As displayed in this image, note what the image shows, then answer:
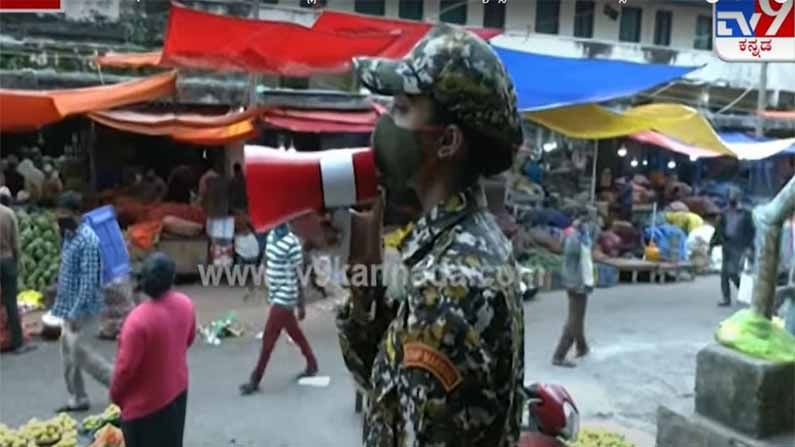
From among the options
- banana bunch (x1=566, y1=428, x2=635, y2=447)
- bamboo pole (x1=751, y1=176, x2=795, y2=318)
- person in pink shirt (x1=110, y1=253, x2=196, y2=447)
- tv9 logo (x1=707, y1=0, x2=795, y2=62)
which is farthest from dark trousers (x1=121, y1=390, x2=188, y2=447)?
tv9 logo (x1=707, y1=0, x2=795, y2=62)

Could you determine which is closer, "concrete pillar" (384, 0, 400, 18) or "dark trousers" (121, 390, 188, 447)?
"dark trousers" (121, 390, 188, 447)

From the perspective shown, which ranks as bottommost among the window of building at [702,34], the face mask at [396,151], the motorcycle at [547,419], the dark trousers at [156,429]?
the dark trousers at [156,429]

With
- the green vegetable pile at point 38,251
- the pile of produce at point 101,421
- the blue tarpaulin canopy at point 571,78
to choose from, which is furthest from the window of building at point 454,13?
the pile of produce at point 101,421

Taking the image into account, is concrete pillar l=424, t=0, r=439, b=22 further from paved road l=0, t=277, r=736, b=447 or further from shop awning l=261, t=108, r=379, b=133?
paved road l=0, t=277, r=736, b=447

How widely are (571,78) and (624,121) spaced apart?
1529mm

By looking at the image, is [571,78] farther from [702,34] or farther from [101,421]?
[702,34]

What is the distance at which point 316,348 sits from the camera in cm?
784

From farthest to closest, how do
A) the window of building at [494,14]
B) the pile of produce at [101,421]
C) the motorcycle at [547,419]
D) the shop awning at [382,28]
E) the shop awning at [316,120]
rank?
1. the window of building at [494,14]
2. the shop awning at [316,120]
3. the shop awning at [382,28]
4. the pile of produce at [101,421]
5. the motorcycle at [547,419]

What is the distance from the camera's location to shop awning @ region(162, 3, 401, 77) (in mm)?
7512

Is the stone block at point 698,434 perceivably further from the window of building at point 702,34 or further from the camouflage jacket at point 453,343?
the window of building at point 702,34

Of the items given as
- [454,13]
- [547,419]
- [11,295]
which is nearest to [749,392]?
[547,419]

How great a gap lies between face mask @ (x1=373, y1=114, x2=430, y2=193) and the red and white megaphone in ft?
0.11

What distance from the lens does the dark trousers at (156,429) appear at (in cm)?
403

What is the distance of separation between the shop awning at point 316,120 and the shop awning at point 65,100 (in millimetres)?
1237
